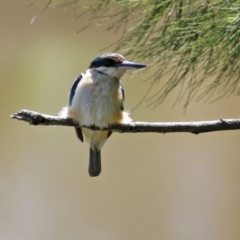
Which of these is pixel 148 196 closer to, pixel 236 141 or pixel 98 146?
pixel 236 141

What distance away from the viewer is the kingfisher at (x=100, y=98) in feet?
3.95

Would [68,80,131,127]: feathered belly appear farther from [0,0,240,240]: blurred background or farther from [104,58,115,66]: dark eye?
[0,0,240,240]: blurred background

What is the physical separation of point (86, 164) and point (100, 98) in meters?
0.94

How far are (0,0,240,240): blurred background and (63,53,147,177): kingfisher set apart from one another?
0.80 m

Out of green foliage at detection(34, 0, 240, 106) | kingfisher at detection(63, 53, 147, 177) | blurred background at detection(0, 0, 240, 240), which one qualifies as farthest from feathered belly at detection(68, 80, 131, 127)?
blurred background at detection(0, 0, 240, 240)

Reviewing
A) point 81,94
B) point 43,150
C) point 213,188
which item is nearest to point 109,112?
point 81,94

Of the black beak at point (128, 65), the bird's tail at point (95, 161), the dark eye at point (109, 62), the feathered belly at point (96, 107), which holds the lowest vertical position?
the bird's tail at point (95, 161)

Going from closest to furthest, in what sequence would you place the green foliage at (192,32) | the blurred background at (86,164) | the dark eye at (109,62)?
the green foliage at (192,32), the dark eye at (109,62), the blurred background at (86,164)

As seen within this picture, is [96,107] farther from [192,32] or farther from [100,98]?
[192,32]

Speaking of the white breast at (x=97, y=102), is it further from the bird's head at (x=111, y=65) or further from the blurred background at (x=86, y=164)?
the blurred background at (x=86, y=164)

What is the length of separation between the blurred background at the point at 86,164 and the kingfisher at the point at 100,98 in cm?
80

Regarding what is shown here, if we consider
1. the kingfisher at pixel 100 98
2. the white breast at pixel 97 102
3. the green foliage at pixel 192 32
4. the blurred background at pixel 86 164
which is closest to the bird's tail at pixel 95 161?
the kingfisher at pixel 100 98

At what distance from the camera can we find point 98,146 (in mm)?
1396

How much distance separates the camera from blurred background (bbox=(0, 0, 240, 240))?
2.14 meters
